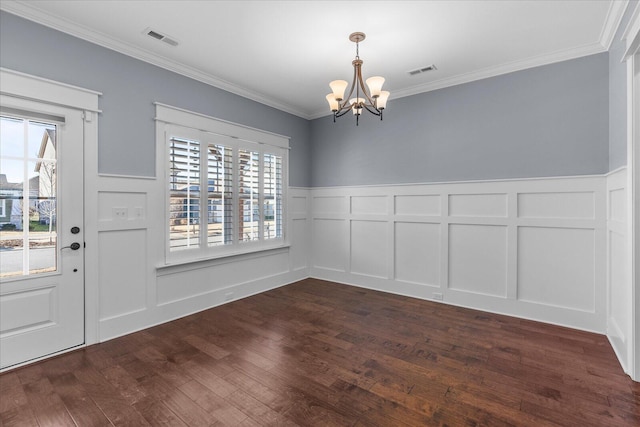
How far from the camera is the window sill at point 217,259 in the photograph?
139 inches

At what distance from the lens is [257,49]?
128 inches

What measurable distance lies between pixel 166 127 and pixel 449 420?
3.82 m

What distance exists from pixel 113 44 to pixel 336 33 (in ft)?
7.36

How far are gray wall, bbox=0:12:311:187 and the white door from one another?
288 millimetres

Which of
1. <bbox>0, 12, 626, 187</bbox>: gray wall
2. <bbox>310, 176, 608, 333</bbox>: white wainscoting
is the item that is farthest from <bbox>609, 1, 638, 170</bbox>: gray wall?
<bbox>310, 176, 608, 333</bbox>: white wainscoting

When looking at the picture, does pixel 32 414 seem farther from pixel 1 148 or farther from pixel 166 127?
A: pixel 166 127

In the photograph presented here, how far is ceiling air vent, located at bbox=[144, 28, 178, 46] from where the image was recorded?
2906 millimetres

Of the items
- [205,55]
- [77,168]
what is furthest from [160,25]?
[77,168]

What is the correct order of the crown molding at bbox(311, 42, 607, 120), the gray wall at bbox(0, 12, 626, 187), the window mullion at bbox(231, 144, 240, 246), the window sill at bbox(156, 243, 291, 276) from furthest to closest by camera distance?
1. the window mullion at bbox(231, 144, 240, 246)
2. the window sill at bbox(156, 243, 291, 276)
3. the crown molding at bbox(311, 42, 607, 120)
4. the gray wall at bbox(0, 12, 626, 187)

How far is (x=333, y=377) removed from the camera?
2.35 m

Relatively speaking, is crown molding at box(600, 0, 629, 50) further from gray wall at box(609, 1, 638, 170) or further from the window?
the window

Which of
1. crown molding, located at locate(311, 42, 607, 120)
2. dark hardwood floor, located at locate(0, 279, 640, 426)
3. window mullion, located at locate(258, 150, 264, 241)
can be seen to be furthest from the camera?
window mullion, located at locate(258, 150, 264, 241)

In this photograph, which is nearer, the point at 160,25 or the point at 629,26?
the point at 629,26

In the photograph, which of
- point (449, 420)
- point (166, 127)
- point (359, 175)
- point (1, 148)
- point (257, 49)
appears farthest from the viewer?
point (359, 175)
